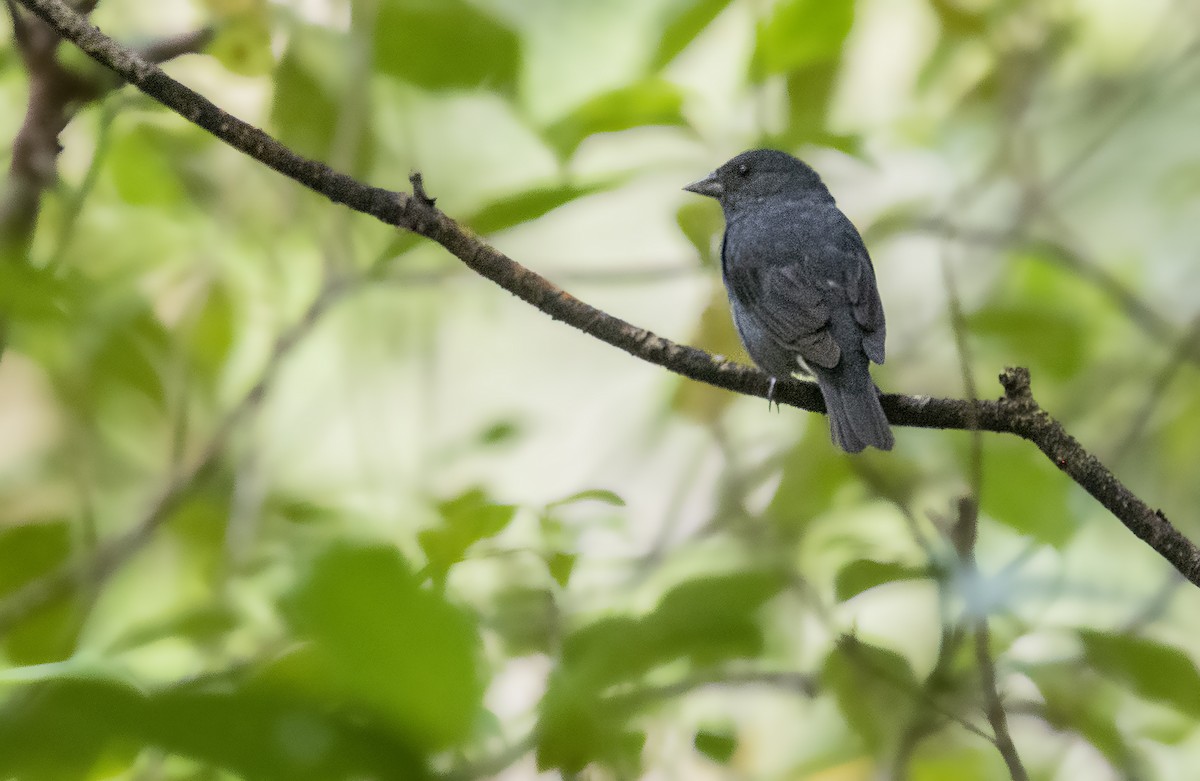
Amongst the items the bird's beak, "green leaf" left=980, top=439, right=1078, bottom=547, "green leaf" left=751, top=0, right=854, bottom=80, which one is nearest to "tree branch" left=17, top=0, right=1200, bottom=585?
"green leaf" left=980, top=439, right=1078, bottom=547

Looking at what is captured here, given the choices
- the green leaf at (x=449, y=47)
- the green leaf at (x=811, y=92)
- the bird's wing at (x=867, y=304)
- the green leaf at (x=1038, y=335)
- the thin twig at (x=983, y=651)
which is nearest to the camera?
the thin twig at (x=983, y=651)

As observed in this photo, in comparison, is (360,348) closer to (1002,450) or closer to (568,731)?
(1002,450)

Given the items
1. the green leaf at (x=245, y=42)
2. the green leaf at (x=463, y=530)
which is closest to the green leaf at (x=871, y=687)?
the green leaf at (x=463, y=530)

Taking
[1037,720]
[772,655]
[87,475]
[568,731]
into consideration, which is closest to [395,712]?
[568,731]

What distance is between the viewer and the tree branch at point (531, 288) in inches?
40.1

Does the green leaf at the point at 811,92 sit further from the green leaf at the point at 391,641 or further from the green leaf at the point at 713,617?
the green leaf at the point at 391,641

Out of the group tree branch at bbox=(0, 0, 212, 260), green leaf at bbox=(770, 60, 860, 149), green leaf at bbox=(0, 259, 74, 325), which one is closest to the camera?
green leaf at bbox=(0, 259, 74, 325)

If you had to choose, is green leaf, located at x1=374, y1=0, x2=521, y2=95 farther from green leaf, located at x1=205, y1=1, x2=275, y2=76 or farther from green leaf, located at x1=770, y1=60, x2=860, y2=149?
green leaf, located at x1=770, y1=60, x2=860, y2=149

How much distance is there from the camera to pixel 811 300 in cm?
198

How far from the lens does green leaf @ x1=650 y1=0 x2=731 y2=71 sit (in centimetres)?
142

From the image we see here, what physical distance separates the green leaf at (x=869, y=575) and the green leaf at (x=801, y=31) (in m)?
0.79

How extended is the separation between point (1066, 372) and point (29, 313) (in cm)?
143

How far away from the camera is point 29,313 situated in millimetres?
1205

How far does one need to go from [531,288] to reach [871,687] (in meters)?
0.53
